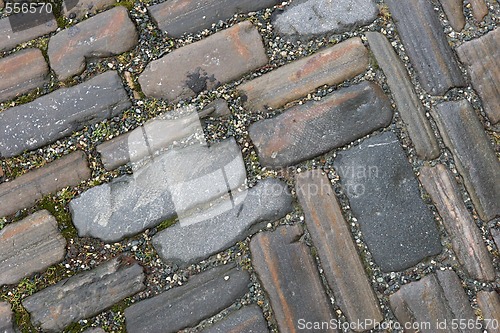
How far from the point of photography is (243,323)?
192cm

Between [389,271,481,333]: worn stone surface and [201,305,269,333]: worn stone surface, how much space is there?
1.58ft

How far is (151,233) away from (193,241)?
160 millimetres

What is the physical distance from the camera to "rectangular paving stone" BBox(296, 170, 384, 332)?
1.94m

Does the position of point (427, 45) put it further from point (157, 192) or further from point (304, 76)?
point (157, 192)

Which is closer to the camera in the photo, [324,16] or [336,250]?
[336,250]

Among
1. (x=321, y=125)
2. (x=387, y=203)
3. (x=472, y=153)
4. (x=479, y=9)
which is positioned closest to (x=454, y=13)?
(x=479, y=9)

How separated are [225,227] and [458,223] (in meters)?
0.87

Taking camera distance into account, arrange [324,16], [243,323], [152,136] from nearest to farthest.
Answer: [243,323] → [152,136] → [324,16]

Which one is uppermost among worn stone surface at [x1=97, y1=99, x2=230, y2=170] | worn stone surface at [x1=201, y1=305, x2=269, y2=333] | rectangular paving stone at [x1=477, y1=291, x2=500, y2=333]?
worn stone surface at [x1=97, y1=99, x2=230, y2=170]

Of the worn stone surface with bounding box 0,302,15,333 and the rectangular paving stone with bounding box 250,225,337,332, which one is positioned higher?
the worn stone surface with bounding box 0,302,15,333

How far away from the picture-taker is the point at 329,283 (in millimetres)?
1948

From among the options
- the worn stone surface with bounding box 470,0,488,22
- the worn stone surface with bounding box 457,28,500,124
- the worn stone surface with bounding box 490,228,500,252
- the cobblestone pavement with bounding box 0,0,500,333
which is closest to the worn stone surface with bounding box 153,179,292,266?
the cobblestone pavement with bounding box 0,0,500,333

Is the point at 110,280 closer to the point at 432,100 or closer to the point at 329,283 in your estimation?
the point at 329,283

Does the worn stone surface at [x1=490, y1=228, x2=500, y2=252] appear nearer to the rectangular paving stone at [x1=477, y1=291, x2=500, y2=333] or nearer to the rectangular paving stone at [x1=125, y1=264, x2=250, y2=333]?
the rectangular paving stone at [x1=477, y1=291, x2=500, y2=333]
